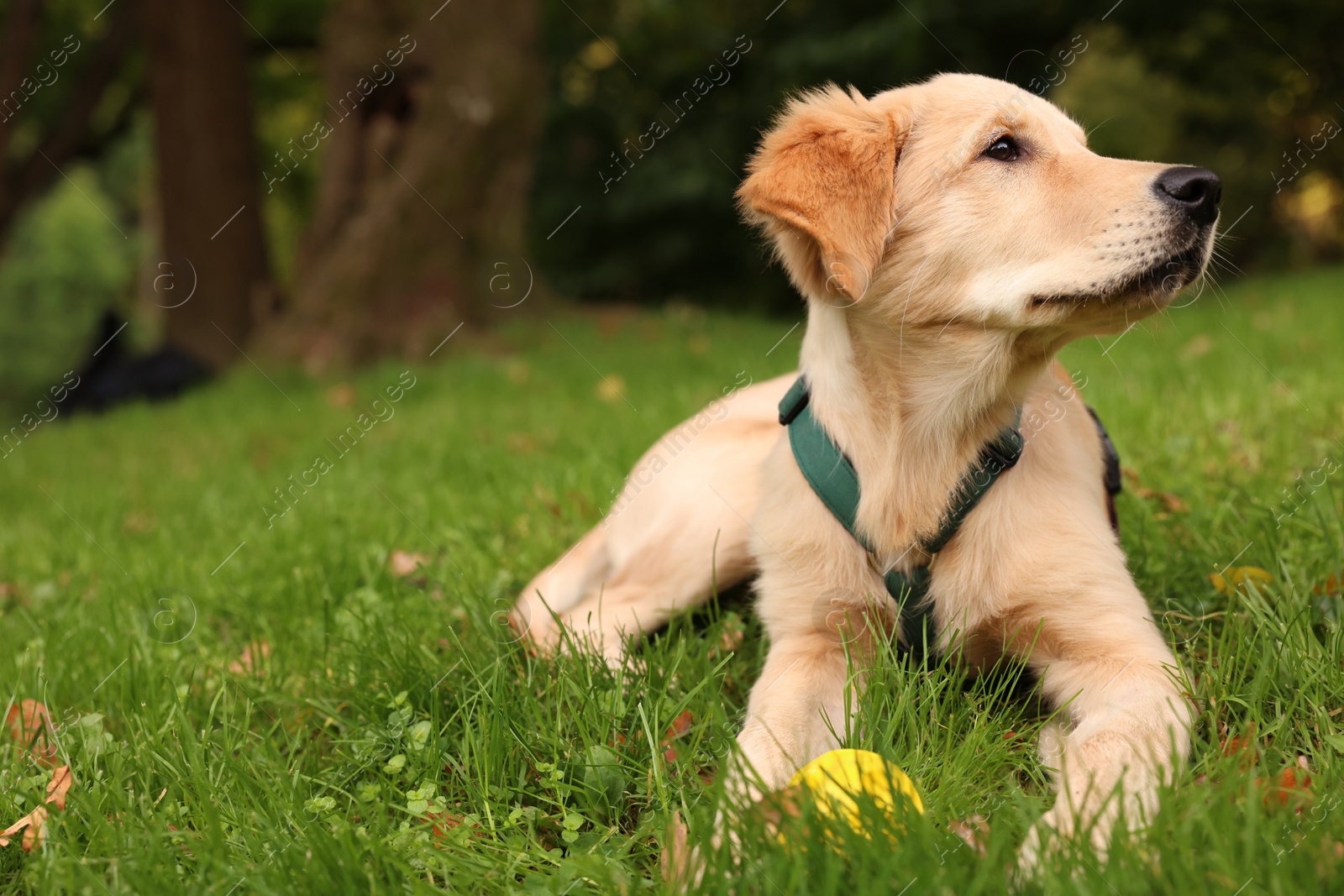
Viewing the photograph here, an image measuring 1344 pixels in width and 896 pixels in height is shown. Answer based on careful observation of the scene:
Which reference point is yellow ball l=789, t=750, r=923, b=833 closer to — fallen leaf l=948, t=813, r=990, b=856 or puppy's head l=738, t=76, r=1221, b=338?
fallen leaf l=948, t=813, r=990, b=856

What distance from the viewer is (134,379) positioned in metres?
Result: 10.2

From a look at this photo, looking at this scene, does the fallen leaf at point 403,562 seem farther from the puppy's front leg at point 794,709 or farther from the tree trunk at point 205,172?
the tree trunk at point 205,172

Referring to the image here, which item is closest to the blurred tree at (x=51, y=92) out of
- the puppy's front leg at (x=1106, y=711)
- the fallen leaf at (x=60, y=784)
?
the fallen leaf at (x=60, y=784)

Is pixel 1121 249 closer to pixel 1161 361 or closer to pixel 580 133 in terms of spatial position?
pixel 1161 361

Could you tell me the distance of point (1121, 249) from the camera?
209cm

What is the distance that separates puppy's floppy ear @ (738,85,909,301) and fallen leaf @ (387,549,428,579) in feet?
5.81

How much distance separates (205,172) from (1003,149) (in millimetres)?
10429

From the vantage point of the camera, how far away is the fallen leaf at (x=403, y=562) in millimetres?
3482

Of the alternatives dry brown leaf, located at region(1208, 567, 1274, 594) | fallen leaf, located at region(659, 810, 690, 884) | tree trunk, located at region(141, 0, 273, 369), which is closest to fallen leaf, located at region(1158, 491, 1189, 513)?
dry brown leaf, located at region(1208, 567, 1274, 594)

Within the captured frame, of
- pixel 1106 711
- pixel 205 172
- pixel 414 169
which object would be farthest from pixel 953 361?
pixel 205 172

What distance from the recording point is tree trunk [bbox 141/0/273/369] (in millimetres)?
10688

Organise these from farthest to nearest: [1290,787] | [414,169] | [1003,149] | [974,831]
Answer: [414,169]
[1003,149]
[1290,787]
[974,831]

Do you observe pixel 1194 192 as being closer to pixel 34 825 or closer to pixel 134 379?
pixel 34 825

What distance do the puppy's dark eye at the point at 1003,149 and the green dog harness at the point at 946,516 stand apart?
1.94 ft
